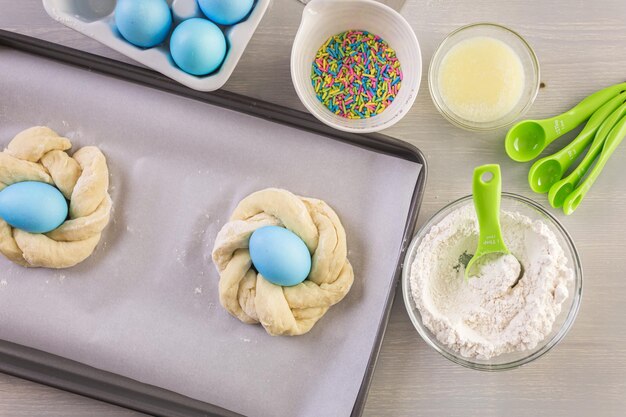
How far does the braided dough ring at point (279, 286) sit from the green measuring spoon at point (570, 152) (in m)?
0.40

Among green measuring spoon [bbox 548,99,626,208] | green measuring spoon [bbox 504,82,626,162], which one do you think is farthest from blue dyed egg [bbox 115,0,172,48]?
green measuring spoon [bbox 548,99,626,208]

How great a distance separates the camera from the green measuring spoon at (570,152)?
1218 millimetres

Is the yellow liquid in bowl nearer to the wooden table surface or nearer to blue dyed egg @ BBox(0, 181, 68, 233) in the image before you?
the wooden table surface

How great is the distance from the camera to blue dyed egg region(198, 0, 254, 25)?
1104 mm

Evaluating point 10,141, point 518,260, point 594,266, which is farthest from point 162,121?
point 594,266

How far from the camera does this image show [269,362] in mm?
1196

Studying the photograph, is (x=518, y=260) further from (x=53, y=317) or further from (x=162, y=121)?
(x=53, y=317)

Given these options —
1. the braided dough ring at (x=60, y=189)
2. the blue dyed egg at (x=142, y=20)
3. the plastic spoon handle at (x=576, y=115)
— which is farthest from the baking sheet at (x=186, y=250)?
the plastic spoon handle at (x=576, y=115)

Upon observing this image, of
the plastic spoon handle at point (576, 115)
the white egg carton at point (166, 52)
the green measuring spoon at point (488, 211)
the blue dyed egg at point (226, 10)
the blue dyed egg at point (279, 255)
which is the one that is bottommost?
the blue dyed egg at point (279, 255)

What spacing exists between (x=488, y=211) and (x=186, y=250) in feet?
1.87

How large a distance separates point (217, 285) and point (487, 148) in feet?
1.94

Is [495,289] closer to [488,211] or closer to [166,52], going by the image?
[488,211]

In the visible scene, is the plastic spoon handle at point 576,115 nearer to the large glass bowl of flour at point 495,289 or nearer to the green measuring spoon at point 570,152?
the green measuring spoon at point 570,152

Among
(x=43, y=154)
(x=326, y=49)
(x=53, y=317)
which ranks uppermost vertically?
(x=326, y=49)
